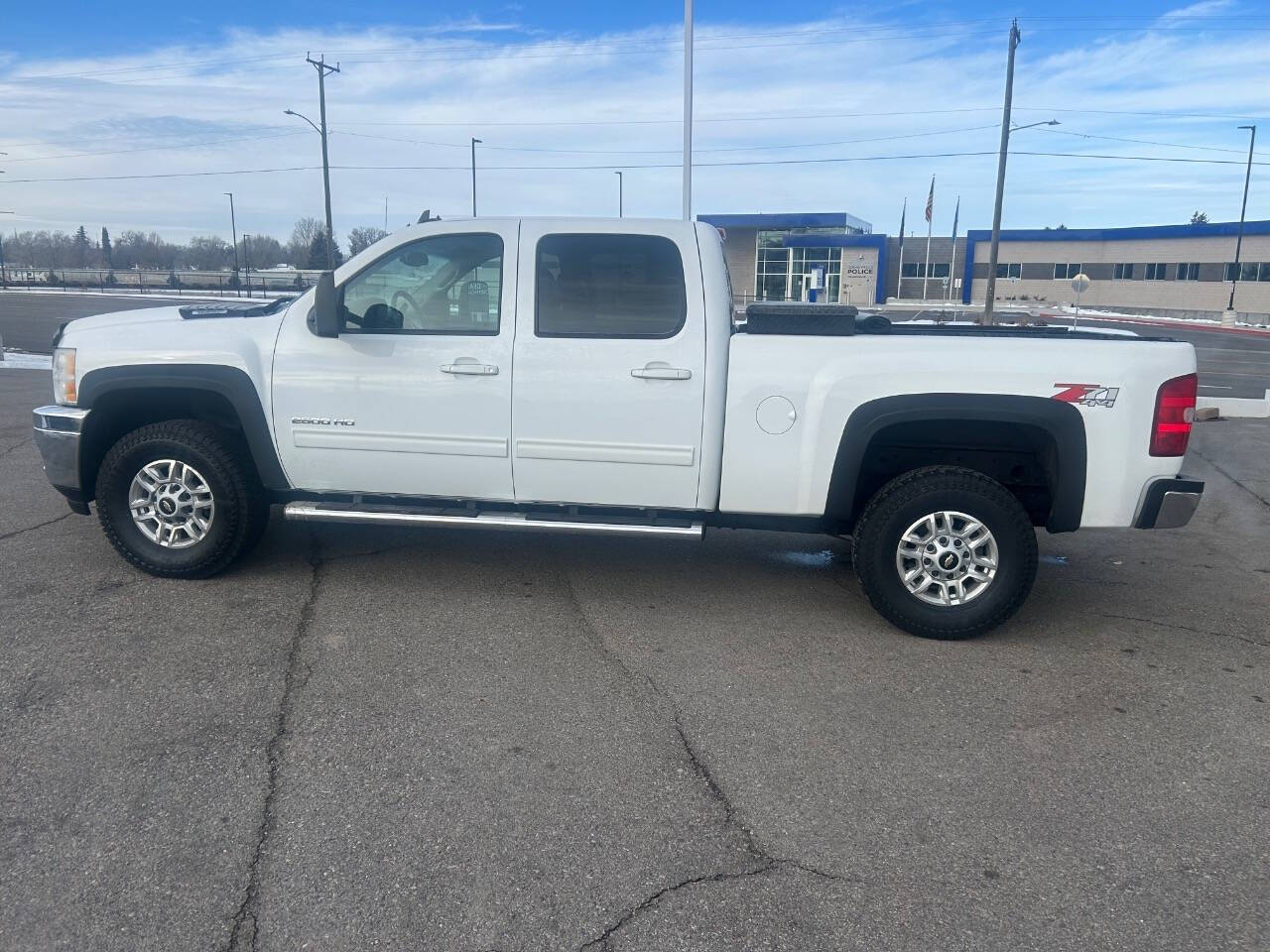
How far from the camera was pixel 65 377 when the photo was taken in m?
5.67

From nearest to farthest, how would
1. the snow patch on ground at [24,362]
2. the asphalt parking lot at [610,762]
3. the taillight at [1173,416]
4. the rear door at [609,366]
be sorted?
the asphalt parking lot at [610,762], the taillight at [1173,416], the rear door at [609,366], the snow patch on ground at [24,362]

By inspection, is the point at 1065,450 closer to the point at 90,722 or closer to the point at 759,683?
the point at 759,683

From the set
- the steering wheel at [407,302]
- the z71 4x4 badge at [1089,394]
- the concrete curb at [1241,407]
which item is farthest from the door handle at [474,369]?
the concrete curb at [1241,407]

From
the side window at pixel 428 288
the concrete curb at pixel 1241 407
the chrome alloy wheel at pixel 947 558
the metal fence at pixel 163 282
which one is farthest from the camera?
the metal fence at pixel 163 282

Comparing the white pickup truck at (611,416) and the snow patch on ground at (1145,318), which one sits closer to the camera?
the white pickup truck at (611,416)

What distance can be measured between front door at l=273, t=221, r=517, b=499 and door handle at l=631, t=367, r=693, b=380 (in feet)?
2.32

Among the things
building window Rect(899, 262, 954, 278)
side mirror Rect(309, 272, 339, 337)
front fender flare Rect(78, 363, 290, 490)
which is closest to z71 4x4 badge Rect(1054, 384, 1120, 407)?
side mirror Rect(309, 272, 339, 337)

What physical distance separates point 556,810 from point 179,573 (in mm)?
3248

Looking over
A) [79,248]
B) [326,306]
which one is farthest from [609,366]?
[79,248]

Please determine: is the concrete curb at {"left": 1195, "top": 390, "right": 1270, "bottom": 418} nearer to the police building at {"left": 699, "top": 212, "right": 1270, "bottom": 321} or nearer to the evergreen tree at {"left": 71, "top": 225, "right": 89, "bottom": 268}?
the police building at {"left": 699, "top": 212, "right": 1270, "bottom": 321}

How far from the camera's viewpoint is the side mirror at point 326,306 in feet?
17.2

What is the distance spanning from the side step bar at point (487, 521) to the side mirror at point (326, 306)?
962 mm

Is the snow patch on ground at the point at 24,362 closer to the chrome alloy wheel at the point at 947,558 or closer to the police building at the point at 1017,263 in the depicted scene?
the chrome alloy wheel at the point at 947,558

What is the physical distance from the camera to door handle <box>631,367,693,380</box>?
16.9 ft
